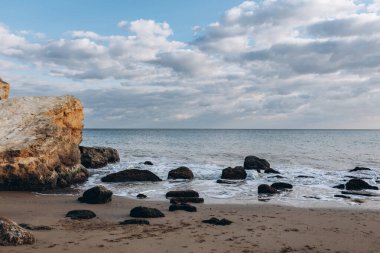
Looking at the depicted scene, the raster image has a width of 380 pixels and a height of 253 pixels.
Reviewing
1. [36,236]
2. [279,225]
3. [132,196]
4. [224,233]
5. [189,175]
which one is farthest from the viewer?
[189,175]

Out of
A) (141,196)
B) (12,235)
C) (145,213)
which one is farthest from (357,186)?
(12,235)

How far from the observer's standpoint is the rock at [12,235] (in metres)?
9.18

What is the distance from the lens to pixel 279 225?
12398mm

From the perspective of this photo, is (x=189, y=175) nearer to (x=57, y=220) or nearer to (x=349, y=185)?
(x=349, y=185)

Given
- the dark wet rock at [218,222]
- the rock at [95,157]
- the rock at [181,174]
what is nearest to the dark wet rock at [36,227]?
the dark wet rock at [218,222]

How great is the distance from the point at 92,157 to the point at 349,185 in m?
19.7

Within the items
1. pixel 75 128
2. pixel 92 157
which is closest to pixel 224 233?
pixel 75 128

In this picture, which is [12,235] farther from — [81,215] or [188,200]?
[188,200]

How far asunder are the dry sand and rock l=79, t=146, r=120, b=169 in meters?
15.3

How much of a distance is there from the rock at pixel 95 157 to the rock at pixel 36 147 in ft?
19.9

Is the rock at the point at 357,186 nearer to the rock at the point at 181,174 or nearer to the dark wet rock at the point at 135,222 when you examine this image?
the rock at the point at 181,174

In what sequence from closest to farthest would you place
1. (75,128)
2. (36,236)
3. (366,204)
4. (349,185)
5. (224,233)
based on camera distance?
(36,236), (224,233), (366,204), (349,185), (75,128)

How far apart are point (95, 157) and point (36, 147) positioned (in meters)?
12.3

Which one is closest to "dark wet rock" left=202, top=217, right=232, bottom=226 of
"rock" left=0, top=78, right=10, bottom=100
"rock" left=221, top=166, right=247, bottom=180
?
"rock" left=221, top=166, right=247, bottom=180
